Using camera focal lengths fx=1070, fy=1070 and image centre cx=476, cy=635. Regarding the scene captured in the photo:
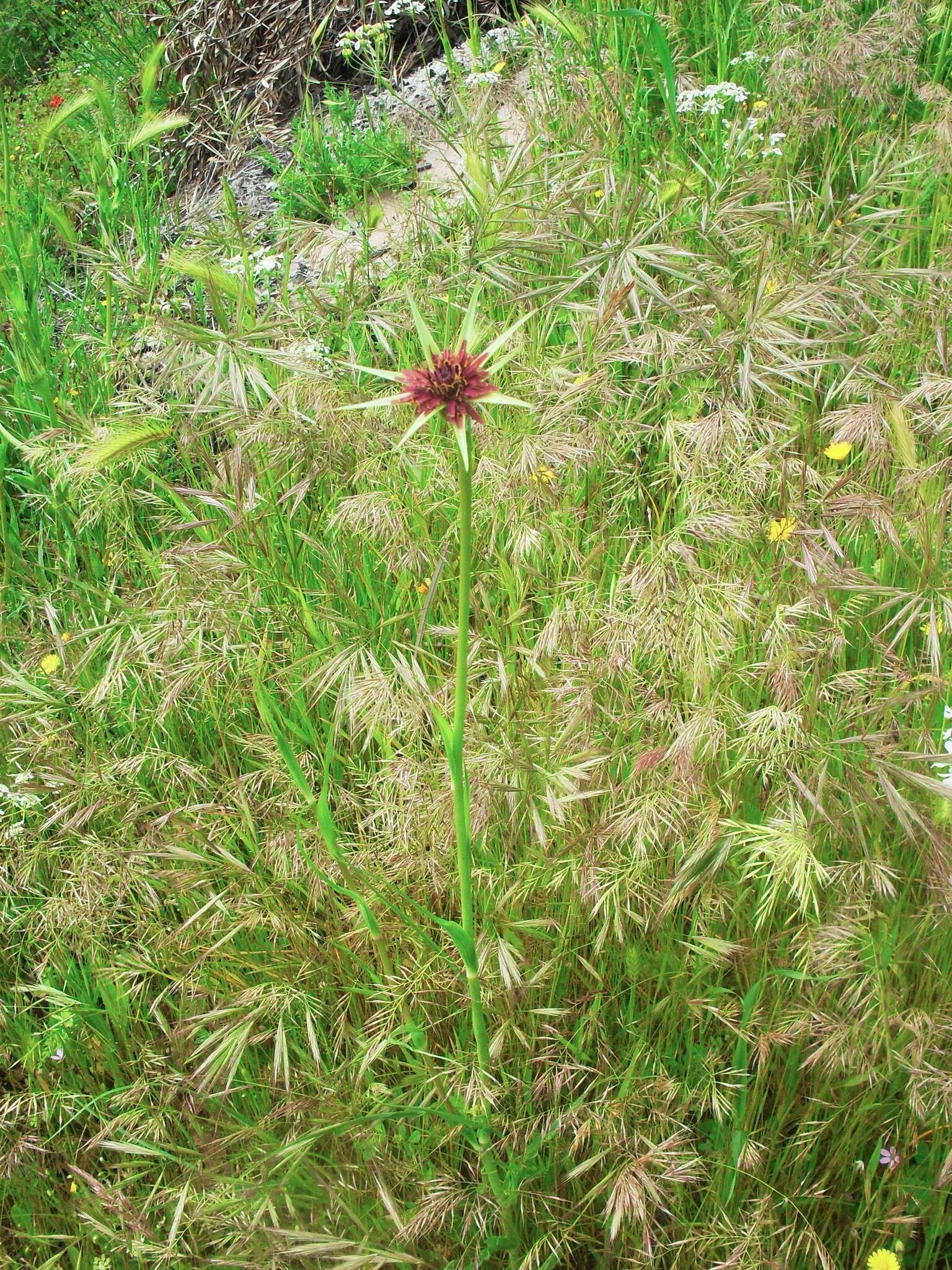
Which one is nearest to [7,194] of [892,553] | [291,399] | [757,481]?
[291,399]

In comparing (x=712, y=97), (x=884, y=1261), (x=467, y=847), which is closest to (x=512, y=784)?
(x=467, y=847)

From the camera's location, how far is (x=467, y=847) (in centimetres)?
112

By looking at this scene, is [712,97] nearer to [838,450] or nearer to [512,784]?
[838,450]

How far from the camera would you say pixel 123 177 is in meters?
3.04

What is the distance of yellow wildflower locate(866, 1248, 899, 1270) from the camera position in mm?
1269

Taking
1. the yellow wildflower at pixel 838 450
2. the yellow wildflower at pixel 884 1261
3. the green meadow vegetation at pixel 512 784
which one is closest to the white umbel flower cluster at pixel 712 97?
the green meadow vegetation at pixel 512 784

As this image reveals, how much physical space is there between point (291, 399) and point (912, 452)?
2.89 feet

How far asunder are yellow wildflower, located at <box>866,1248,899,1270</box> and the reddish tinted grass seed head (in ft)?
3.63

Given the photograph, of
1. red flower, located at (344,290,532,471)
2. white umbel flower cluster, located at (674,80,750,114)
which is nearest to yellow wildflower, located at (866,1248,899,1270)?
red flower, located at (344,290,532,471)

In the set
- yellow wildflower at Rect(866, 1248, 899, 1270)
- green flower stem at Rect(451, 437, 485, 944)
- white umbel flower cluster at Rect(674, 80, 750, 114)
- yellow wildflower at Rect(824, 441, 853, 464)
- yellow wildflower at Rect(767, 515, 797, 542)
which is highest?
green flower stem at Rect(451, 437, 485, 944)

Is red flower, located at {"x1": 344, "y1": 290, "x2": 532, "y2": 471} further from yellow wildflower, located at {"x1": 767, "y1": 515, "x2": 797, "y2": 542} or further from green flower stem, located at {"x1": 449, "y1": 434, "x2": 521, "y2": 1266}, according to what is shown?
yellow wildflower, located at {"x1": 767, "y1": 515, "x2": 797, "y2": 542}

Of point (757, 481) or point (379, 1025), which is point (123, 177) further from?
point (379, 1025)

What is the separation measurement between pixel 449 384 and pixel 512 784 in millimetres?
623

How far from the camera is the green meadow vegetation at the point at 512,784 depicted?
4.24 feet
